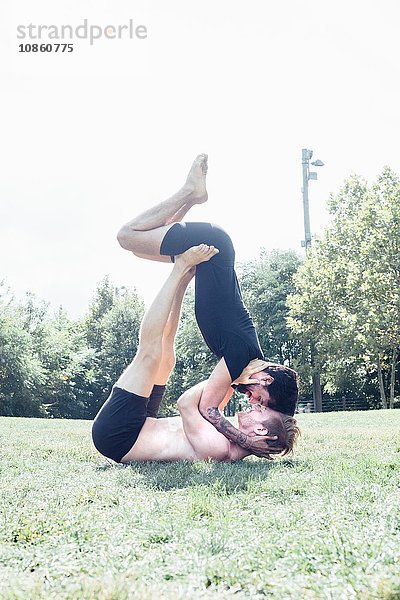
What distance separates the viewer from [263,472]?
333 centimetres

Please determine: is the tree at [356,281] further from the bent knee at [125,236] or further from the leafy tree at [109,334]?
the bent knee at [125,236]

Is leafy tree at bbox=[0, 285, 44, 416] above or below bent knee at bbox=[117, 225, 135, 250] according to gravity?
below

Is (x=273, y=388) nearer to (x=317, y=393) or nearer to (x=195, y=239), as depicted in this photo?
(x=195, y=239)

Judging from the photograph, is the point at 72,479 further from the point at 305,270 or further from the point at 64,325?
the point at 64,325

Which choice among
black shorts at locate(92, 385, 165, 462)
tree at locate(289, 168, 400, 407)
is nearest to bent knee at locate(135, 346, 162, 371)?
black shorts at locate(92, 385, 165, 462)

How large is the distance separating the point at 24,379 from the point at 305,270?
12.4 m

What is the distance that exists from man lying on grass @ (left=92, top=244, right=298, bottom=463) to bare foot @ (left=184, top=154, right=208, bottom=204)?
56 cm

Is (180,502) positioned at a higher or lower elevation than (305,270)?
lower

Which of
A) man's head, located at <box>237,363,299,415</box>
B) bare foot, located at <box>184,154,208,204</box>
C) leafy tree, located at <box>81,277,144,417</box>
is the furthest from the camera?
leafy tree, located at <box>81,277,144,417</box>

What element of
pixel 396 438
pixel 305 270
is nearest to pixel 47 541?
pixel 396 438

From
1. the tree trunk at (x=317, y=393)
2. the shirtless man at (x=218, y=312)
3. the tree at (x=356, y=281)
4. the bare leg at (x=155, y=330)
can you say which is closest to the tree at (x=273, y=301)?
the tree trunk at (x=317, y=393)

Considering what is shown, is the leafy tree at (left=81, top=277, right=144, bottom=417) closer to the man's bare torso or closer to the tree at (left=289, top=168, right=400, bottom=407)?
the tree at (left=289, top=168, right=400, bottom=407)

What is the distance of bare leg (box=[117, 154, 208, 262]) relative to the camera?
410 centimetres

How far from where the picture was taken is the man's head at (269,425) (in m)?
3.83
